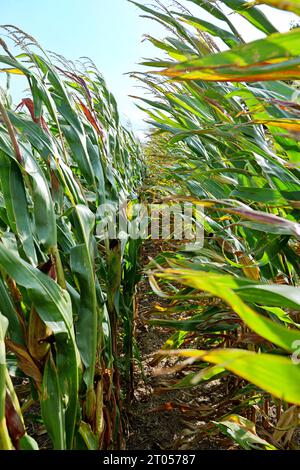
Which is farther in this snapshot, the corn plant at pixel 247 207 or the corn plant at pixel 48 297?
the corn plant at pixel 48 297

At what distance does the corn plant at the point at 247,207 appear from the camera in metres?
0.22

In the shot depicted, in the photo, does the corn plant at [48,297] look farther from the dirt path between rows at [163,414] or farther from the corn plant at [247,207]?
the dirt path between rows at [163,414]

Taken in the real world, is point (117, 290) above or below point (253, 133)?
below

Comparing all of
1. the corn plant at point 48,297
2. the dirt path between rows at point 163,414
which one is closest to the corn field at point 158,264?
the corn plant at point 48,297

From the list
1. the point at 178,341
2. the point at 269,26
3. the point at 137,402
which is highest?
the point at 269,26

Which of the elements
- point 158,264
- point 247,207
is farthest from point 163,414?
point 247,207

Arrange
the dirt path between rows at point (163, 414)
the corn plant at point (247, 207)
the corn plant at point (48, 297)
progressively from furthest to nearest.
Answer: the dirt path between rows at point (163, 414) < the corn plant at point (48, 297) < the corn plant at point (247, 207)

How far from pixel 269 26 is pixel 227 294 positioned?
48 centimetres

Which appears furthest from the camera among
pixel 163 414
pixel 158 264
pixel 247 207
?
pixel 163 414

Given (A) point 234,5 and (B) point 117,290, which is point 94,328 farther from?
(A) point 234,5

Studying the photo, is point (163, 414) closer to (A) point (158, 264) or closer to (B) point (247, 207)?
(A) point (158, 264)

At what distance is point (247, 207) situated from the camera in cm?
38

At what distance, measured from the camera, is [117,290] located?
76cm
